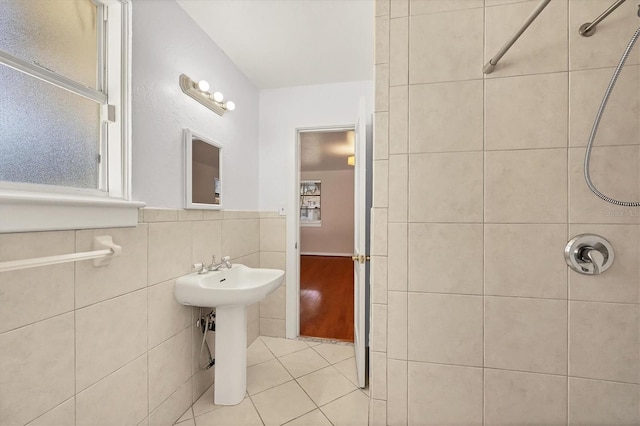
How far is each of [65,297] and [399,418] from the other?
4.39ft

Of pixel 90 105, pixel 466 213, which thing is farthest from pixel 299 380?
pixel 90 105

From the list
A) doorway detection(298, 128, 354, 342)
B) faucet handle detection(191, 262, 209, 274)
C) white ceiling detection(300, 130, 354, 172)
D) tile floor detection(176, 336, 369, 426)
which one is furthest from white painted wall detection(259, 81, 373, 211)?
tile floor detection(176, 336, 369, 426)

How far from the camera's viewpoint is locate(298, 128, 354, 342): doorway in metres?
3.07

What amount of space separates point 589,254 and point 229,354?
1.81 meters

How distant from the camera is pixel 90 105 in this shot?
119cm

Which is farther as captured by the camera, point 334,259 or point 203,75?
point 334,259

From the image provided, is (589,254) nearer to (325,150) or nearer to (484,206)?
(484,206)

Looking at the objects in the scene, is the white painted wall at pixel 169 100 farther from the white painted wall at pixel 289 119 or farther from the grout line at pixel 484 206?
the grout line at pixel 484 206

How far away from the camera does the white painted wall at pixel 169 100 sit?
137 centimetres

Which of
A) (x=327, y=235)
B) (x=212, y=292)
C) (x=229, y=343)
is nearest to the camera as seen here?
(x=212, y=292)

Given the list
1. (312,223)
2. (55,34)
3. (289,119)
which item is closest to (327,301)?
(289,119)

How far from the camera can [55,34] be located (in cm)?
105

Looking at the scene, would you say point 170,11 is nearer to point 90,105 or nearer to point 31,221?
point 90,105

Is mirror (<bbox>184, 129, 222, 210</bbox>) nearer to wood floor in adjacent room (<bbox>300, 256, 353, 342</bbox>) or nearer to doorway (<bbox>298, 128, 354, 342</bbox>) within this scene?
doorway (<bbox>298, 128, 354, 342</bbox>)
